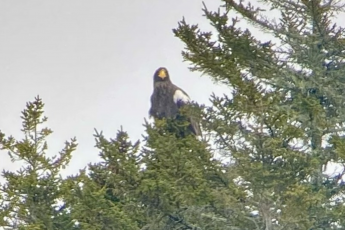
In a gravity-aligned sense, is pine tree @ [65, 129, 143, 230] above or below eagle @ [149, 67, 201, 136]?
below

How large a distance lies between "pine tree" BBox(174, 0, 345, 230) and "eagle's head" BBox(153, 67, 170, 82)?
2.94 m

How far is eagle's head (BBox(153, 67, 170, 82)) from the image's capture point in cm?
1584

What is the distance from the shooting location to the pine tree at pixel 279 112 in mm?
9586

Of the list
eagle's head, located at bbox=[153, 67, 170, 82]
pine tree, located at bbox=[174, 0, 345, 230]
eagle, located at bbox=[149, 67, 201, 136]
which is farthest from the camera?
eagle's head, located at bbox=[153, 67, 170, 82]

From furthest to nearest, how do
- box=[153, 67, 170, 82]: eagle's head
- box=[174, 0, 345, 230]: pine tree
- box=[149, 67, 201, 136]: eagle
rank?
box=[153, 67, 170, 82]: eagle's head
box=[149, 67, 201, 136]: eagle
box=[174, 0, 345, 230]: pine tree

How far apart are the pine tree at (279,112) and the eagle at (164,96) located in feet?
7.37

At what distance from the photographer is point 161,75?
15.9 metres

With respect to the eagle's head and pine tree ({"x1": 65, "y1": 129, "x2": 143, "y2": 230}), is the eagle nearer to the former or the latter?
the eagle's head

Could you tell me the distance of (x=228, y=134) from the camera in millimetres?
10078

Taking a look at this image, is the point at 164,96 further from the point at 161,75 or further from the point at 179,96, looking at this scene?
the point at 161,75

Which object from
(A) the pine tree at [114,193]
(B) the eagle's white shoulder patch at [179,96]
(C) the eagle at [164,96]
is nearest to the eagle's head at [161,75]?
(C) the eagle at [164,96]

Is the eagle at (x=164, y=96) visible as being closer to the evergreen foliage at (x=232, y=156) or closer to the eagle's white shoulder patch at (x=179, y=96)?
the eagle's white shoulder patch at (x=179, y=96)

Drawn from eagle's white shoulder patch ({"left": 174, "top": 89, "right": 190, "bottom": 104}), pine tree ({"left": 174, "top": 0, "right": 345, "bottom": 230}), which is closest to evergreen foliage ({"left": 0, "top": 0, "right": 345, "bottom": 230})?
pine tree ({"left": 174, "top": 0, "right": 345, "bottom": 230})

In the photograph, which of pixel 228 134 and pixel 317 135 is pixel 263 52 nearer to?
pixel 317 135
